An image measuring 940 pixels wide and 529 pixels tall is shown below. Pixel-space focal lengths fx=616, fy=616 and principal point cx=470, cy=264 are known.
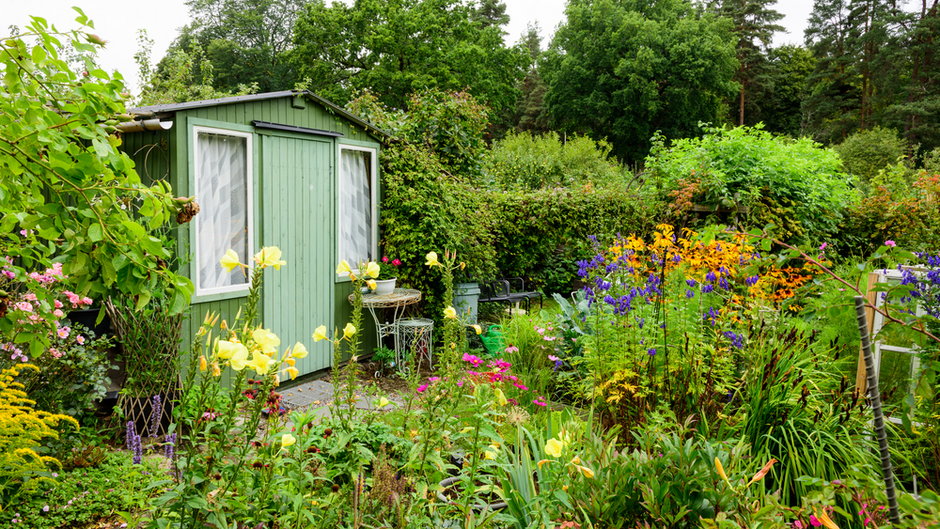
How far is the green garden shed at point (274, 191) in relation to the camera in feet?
15.5

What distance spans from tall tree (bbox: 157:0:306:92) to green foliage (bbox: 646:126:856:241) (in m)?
18.6

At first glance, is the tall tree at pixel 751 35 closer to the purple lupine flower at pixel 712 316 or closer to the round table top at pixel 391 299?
the round table top at pixel 391 299

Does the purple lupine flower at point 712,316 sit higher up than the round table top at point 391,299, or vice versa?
the purple lupine flower at point 712,316

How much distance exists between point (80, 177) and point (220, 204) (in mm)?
3656

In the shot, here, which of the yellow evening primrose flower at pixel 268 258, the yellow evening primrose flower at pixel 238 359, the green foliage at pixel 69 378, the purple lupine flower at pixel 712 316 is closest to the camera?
the yellow evening primrose flower at pixel 238 359

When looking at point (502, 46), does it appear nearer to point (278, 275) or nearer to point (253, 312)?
point (278, 275)

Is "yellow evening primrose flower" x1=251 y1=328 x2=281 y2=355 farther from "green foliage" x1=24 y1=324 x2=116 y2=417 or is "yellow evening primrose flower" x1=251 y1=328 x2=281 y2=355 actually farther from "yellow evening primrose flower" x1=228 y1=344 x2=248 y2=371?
"green foliage" x1=24 y1=324 x2=116 y2=417

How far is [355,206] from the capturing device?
21.4 feet

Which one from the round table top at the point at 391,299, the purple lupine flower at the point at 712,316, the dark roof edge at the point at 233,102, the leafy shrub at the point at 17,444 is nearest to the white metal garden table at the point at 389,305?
the round table top at the point at 391,299

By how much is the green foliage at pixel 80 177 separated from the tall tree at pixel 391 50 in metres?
18.1

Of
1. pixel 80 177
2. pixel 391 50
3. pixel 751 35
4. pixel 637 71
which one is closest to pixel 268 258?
pixel 80 177

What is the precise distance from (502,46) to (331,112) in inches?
725

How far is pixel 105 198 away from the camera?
1.67 metres

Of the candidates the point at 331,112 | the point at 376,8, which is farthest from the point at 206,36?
the point at 331,112
